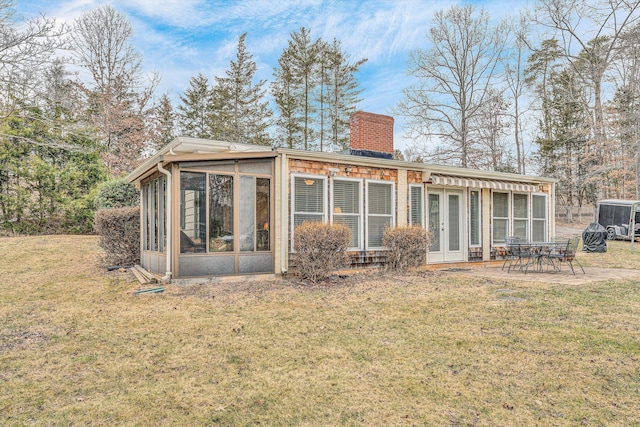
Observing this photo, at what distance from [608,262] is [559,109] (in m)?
18.8

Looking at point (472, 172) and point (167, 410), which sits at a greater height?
point (472, 172)

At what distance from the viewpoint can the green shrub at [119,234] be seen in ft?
31.6

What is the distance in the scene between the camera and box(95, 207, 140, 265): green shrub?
31.6 feet

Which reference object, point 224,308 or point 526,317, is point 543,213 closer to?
point 526,317

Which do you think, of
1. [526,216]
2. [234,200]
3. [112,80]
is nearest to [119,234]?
[234,200]

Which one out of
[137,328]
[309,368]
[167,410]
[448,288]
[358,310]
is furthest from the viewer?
[448,288]

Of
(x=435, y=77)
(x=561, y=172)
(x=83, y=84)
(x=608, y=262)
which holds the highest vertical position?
(x=435, y=77)

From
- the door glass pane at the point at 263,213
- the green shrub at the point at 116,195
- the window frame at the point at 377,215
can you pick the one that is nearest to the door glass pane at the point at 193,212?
the door glass pane at the point at 263,213

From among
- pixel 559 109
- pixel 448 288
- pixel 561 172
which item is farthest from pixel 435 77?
pixel 448 288

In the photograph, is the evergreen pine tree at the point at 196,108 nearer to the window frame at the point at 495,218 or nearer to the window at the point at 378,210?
the window at the point at 378,210

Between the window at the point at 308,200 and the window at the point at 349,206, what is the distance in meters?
0.33

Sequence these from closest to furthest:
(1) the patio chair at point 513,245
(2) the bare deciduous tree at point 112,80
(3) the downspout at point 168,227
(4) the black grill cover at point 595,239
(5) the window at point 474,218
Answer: (3) the downspout at point 168,227
(1) the patio chair at point 513,245
(5) the window at point 474,218
(4) the black grill cover at point 595,239
(2) the bare deciduous tree at point 112,80

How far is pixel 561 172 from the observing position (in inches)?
1048

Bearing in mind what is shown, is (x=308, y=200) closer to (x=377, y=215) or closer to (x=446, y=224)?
(x=377, y=215)
